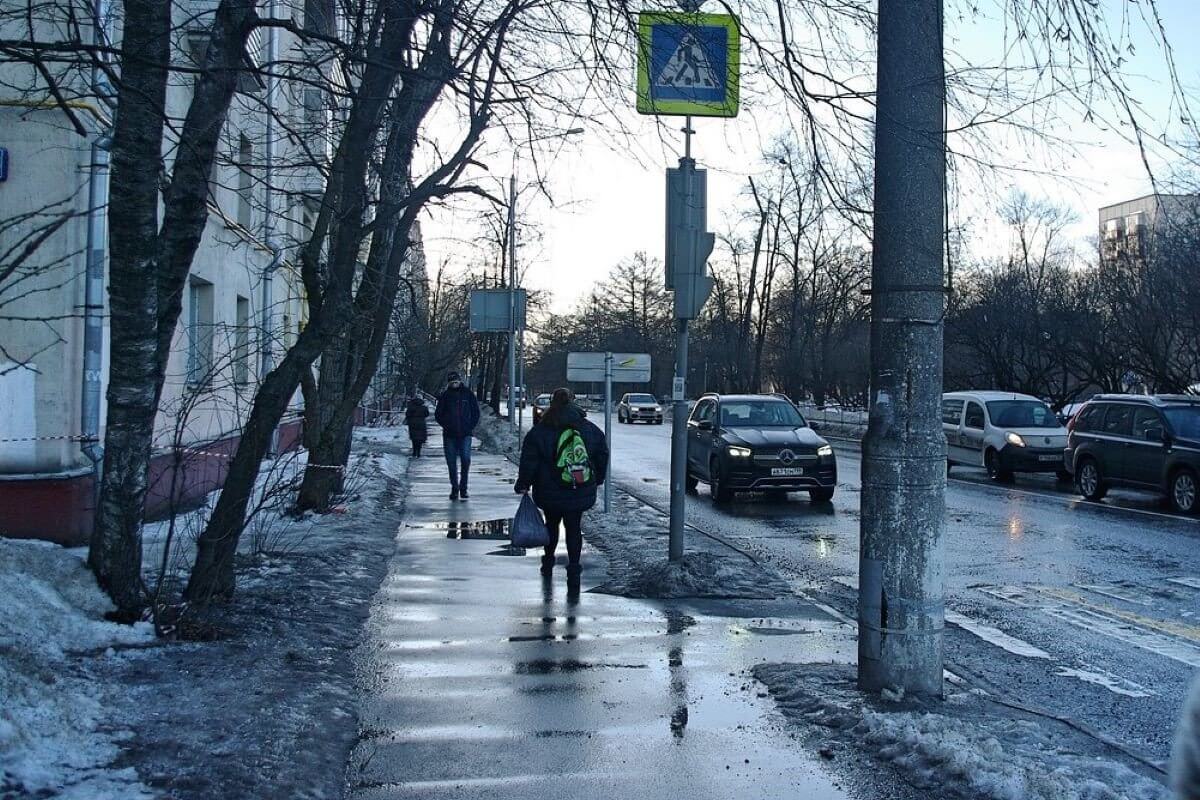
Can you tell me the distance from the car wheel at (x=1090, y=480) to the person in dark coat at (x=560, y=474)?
452 inches

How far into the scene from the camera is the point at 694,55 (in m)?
6.13

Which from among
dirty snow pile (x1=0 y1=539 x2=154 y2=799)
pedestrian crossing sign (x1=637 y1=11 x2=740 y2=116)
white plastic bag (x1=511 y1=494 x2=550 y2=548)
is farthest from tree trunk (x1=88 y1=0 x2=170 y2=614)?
white plastic bag (x1=511 y1=494 x2=550 y2=548)

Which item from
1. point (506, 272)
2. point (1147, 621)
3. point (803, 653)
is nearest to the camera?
point (803, 653)

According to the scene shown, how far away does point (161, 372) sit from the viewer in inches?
258

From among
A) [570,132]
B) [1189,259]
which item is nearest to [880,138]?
[570,132]

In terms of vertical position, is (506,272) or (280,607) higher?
(506,272)

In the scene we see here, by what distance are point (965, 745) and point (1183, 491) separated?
42.2 ft

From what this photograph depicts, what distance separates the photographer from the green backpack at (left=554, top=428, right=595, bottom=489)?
9008 mm

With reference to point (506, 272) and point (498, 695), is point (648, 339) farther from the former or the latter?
point (498, 695)

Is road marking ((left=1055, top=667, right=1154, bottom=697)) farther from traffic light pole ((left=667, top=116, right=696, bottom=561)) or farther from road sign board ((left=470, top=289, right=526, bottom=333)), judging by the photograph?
road sign board ((left=470, top=289, right=526, bottom=333))

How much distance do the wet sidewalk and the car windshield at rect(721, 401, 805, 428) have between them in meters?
8.65

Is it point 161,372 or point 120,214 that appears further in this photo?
point 161,372

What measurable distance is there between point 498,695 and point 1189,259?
2231cm

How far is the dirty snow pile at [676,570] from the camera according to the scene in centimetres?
902
